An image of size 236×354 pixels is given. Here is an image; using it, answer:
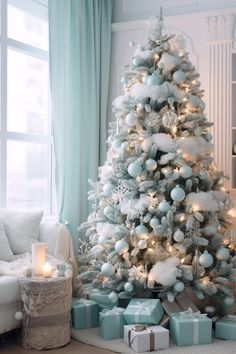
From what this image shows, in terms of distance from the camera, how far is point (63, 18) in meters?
4.27

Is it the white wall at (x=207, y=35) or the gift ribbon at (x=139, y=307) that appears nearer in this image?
the gift ribbon at (x=139, y=307)

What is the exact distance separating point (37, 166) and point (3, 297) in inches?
65.2

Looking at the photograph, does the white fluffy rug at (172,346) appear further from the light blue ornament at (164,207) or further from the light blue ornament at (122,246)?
the light blue ornament at (164,207)

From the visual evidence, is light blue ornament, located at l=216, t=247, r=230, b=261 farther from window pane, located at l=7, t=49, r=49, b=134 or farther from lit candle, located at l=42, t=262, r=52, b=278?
window pane, located at l=7, t=49, r=49, b=134

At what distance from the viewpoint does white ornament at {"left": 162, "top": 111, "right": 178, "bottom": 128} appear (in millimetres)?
3459

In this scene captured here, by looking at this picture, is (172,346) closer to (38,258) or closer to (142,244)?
(142,244)

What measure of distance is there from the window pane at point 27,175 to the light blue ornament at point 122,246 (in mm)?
1141

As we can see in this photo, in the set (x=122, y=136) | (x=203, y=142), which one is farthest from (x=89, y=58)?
(x=203, y=142)

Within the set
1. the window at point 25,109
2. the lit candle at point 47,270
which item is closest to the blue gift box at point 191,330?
the lit candle at point 47,270

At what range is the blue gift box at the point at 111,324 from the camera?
10.6 ft

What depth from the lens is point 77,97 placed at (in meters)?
4.38

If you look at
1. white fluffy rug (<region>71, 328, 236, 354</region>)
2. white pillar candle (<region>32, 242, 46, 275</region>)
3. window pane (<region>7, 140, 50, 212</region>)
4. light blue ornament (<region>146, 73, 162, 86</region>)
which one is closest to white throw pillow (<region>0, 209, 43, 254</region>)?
window pane (<region>7, 140, 50, 212</region>)

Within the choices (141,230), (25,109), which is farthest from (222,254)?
(25,109)

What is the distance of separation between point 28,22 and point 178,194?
2070mm
